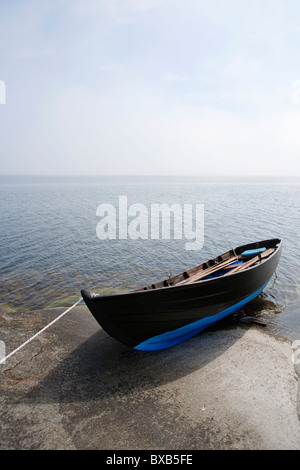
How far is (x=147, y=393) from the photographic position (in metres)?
5.98

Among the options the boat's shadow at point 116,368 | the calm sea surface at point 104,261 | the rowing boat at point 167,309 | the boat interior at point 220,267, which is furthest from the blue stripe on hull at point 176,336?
the calm sea surface at point 104,261

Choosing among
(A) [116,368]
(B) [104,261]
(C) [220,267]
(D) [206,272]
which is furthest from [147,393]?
(B) [104,261]

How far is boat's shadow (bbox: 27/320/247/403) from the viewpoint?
601 centimetres

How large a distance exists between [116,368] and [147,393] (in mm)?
1120

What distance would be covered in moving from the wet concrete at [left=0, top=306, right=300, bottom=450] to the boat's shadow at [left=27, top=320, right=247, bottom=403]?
0.08 feet

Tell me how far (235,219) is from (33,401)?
28.2 m

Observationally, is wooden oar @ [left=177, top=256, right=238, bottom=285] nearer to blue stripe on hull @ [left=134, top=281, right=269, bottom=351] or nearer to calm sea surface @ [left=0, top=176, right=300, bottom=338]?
blue stripe on hull @ [left=134, top=281, right=269, bottom=351]

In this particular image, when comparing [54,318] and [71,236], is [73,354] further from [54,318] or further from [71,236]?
[71,236]

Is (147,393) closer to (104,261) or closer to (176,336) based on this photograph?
(176,336)

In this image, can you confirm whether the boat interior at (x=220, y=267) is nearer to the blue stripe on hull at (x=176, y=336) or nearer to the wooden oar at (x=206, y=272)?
the wooden oar at (x=206, y=272)

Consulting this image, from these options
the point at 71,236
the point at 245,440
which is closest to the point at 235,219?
the point at 71,236

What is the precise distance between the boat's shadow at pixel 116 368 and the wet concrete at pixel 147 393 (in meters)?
0.02

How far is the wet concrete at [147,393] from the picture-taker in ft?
16.2

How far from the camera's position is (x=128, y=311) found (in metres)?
6.77
